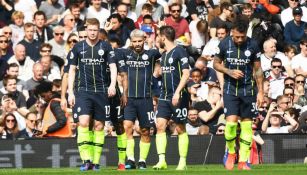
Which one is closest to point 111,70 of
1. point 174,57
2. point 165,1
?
point 174,57

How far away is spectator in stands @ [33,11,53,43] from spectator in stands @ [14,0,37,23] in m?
0.72

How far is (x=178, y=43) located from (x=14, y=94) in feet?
13.3

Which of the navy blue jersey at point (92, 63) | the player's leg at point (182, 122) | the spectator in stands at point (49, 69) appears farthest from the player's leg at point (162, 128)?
the spectator in stands at point (49, 69)

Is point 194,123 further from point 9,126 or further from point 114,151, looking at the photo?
point 9,126

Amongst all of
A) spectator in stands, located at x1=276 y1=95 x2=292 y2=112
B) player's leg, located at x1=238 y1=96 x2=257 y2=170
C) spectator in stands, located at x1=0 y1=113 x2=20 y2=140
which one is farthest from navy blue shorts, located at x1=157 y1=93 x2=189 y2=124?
spectator in stands, located at x1=0 y1=113 x2=20 y2=140

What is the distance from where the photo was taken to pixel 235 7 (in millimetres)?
30406

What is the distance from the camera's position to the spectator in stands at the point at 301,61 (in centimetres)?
2872

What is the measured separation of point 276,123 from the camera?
25.6 meters

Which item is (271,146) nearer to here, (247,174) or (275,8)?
(247,174)

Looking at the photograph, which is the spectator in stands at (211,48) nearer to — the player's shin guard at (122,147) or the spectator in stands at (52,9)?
the spectator in stands at (52,9)

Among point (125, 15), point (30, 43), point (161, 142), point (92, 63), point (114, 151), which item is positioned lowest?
point (114, 151)

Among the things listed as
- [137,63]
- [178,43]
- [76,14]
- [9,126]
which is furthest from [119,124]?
[76,14]

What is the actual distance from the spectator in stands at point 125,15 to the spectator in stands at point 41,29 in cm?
185

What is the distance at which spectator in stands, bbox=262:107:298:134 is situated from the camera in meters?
25.5
